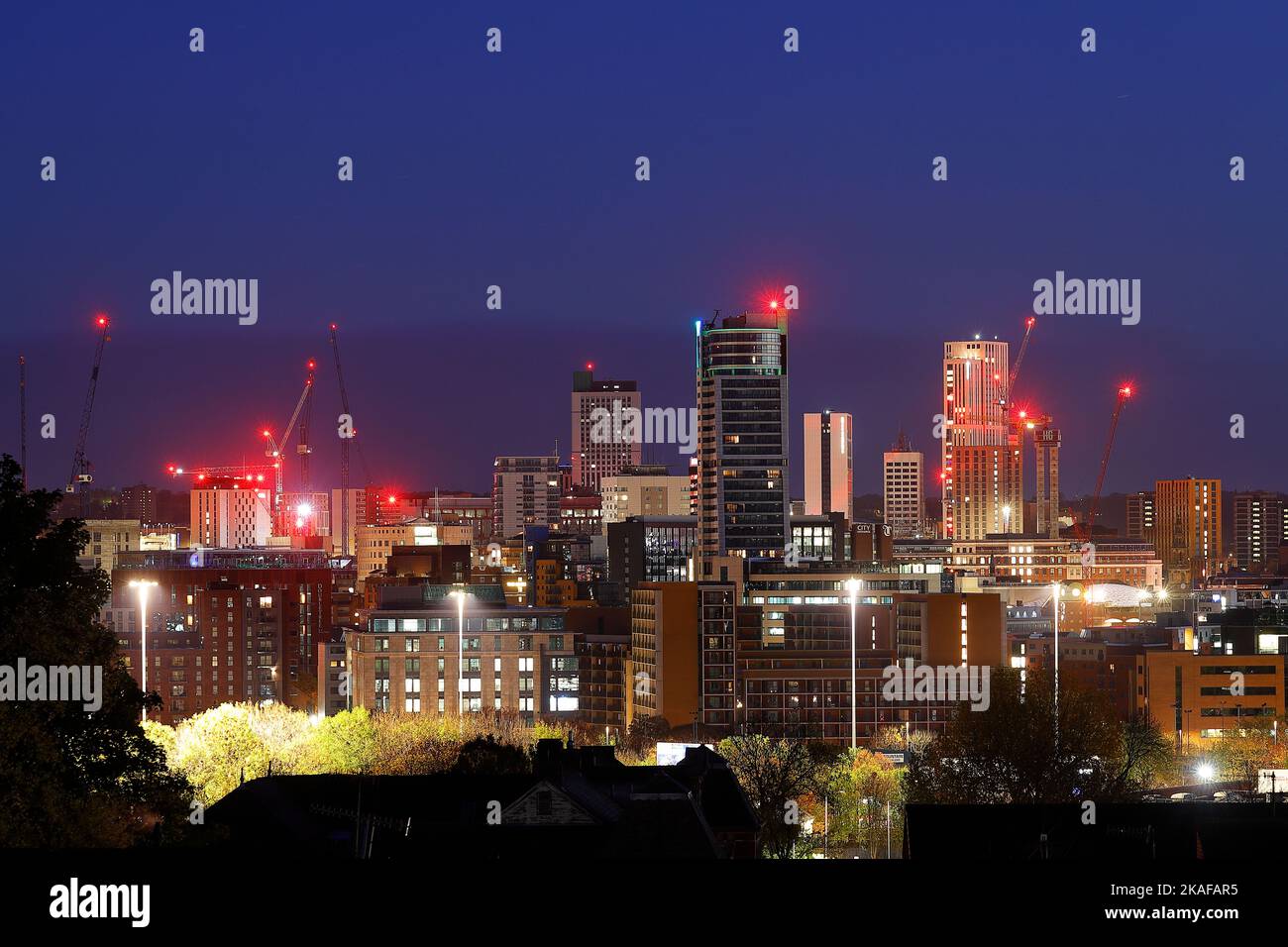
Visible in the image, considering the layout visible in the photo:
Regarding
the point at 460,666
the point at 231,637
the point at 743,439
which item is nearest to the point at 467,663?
the point at 460,666

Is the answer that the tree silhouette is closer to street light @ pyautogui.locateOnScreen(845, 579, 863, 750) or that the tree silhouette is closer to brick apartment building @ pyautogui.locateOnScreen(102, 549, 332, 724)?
street light @ pyautogui.locateOnScreen(845, 579, 863, 750)

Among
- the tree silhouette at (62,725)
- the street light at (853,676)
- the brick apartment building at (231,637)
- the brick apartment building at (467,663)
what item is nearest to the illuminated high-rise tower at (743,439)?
the brick apartment building at (231,637)

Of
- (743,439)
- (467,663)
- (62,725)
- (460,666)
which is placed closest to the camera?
(62,725)

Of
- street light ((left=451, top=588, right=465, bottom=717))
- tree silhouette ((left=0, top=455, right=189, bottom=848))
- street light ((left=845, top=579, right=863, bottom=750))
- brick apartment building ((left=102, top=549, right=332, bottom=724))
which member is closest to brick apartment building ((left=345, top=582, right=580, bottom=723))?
street light ((left=451, top=588, right=465, bottom=717))

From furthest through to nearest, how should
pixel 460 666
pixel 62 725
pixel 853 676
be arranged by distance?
1. pixel 460 666
2. pixel 853 676
3. pixel 62 725

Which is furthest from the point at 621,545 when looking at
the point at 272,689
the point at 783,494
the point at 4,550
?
the point at 4,550

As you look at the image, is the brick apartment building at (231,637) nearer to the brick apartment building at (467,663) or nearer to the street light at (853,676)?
the brick apartment building at (467,663)

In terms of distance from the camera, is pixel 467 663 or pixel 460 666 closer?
pixel 460 666

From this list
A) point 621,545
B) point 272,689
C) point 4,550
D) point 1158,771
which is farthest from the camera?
point 621,545

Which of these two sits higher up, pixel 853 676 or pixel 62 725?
pixel 62 725

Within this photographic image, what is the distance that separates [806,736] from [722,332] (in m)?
65.0

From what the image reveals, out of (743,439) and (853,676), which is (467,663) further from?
(743,439)
